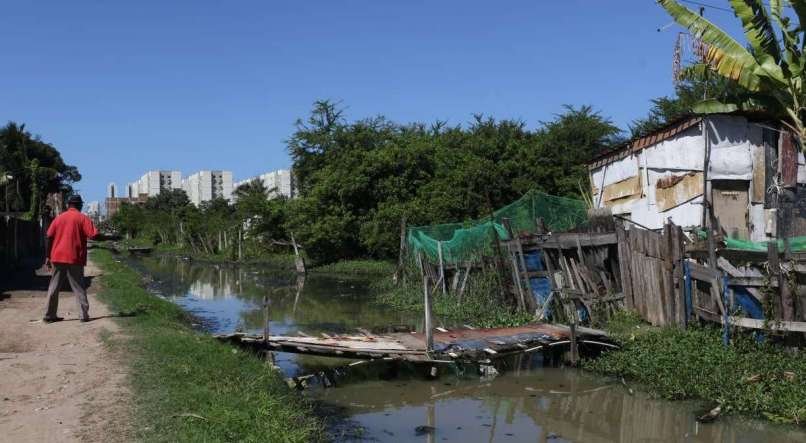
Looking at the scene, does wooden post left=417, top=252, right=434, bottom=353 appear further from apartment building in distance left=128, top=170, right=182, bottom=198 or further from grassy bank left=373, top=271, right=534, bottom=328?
apartment building in distance left=128, top=170, right=182, bottom=198

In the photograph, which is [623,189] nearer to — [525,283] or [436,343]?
[525,283]

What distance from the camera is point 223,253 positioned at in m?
49.5

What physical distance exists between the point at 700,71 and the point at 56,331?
11.9 metres

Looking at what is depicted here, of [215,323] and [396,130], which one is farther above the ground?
[396,130]

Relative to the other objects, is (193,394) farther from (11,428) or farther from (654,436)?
(654,436)

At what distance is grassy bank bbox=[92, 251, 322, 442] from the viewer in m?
5.41

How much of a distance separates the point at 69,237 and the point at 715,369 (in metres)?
8.94

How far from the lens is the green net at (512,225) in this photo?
52.7 feet

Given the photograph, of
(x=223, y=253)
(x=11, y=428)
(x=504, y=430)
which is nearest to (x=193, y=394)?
(x=11, y=428)

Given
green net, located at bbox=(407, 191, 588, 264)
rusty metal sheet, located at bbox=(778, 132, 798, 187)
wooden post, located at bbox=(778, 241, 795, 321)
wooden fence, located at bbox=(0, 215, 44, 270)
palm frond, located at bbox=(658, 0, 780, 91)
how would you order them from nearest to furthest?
wooden post, located at bbox=(778, 241, 795, 321) → palm frond, located at bbox=(658, 0, 780, 91) → rusty metal sheet, located at bbox=(778, 132, 798, 187) → green net, located at bbox=(407, 191, 588, 264) → wooden fence, located at bbox=(0, 215, 44, 270)

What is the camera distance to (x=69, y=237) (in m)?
9.86

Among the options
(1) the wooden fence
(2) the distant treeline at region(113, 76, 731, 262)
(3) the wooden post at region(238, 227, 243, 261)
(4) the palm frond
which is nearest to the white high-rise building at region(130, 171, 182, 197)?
(3) the wooden post at region(238, 227, 243, 261)

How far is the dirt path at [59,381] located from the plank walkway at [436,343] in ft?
7.57

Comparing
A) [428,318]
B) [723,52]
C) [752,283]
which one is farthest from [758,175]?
[428,318]
